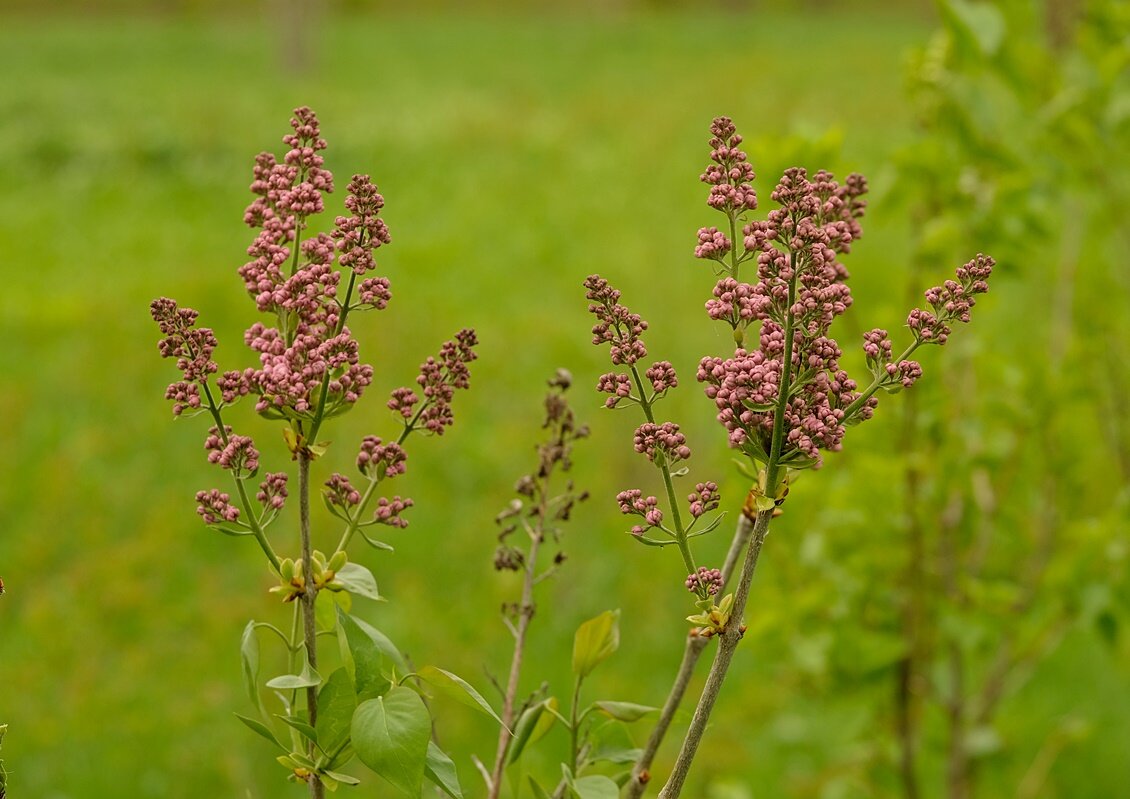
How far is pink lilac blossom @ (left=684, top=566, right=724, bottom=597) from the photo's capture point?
96 cm

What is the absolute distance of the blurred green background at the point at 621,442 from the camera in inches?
117

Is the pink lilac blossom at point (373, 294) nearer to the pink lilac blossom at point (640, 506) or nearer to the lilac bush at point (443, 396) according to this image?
the lilac bush at point (443, 396)

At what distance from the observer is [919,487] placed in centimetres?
312

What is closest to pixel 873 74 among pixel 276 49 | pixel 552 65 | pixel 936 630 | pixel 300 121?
pixel 552 65

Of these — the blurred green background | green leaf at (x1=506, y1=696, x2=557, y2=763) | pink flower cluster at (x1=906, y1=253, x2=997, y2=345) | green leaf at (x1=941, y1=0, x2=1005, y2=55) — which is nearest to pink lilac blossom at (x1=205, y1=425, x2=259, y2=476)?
green leaf at (x1=506, y1=696, x2=557, y2=763)

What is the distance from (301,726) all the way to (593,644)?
35 cm

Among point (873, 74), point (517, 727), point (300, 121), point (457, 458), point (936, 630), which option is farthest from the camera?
point (873, 74)

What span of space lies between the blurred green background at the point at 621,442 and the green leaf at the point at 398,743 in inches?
35.8

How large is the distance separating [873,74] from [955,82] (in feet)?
85.3

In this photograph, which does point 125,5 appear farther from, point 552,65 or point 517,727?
point 517,727

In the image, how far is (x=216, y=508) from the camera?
1.07 metres

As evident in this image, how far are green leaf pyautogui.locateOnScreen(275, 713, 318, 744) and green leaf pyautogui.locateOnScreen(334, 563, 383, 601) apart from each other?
12 cm

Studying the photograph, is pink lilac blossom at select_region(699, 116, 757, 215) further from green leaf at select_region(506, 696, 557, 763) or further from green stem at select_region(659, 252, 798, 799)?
green leaf at select_region(506, 696, 557, 763)

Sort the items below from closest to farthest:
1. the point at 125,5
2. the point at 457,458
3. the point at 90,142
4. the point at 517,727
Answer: the point at 517,727 < the point at 457,458 < the point at 90,142 < the point at 125,5
